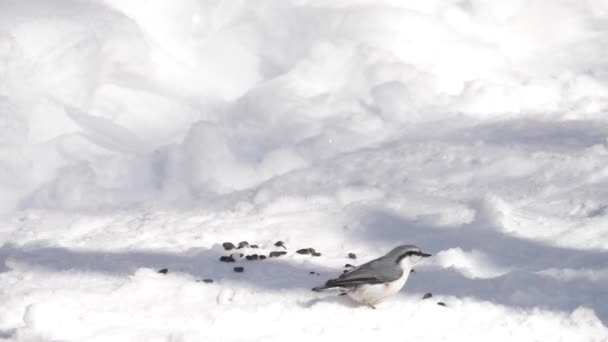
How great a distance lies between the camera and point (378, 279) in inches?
176

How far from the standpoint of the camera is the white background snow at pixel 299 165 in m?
4.65

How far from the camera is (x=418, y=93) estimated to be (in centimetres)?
777

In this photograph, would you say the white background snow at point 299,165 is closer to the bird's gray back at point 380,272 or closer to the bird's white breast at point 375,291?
the bird's white breast at point 375,291

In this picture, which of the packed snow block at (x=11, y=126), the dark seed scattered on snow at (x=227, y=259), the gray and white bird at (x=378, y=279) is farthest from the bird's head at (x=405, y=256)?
the packed snow block at (x=11, y=126)

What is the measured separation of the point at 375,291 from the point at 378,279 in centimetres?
7

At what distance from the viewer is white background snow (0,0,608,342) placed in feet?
15.3

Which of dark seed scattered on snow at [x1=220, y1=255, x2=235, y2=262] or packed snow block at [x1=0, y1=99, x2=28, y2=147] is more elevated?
packed snow block at [x1=0, y1=99, x2=28, y2=147]

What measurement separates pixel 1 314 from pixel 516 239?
2.78 m

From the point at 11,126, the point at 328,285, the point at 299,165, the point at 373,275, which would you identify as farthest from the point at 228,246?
the point at 11,126

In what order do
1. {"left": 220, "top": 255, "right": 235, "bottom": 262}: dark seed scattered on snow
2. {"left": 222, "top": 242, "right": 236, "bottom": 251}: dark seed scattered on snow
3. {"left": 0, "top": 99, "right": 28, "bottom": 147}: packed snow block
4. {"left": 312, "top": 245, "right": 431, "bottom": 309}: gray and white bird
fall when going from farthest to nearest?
{"left": 0, "top": 99, "right": 28, "bottom": 147}: packed snow block → {"left": 222, "top": 242, "right": 236, "bottom": 251}: dark seed scattered on snow → {"left": 220, "top": 255, "right": 235, "bottom": 262}: dark seed scattered on snow → {"left": 312, "top": 245, "right": 431, "bottom": 309}: gray and white bird

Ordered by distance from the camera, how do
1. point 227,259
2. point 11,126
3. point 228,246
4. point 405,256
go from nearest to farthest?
point 405,256
point 227,259
point 228,246
point 11,126

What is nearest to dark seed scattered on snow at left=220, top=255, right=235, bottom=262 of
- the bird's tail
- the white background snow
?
the white background snow

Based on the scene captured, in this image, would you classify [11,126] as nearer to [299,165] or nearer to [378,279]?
[299,165]

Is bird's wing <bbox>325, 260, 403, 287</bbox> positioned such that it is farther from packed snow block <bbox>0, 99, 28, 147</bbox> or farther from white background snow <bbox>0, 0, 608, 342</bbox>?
packed snow block <bbox>0, 99, 28, 147</bbox>
